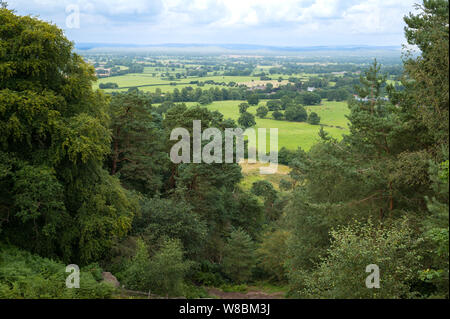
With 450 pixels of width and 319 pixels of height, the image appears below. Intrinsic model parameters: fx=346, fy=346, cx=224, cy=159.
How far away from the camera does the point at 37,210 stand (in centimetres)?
1310

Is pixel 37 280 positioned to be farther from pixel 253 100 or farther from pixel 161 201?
pixel 253 100

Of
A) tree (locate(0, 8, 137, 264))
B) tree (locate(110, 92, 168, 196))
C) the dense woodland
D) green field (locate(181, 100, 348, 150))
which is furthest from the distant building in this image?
the dense woodland

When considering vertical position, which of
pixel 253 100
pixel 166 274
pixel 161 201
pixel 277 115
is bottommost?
pixel 166 274

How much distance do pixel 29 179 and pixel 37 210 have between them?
1.37 metres

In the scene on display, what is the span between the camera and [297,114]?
93062 mm

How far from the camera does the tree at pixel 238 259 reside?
23.1 meters

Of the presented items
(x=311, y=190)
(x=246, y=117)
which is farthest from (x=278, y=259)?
(x=246, y=117)

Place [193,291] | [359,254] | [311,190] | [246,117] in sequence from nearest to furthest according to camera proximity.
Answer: [359,254], [193,291], [311,190], [246,117]

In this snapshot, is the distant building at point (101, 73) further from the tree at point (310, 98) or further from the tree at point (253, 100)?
the tree at point (310, 98)

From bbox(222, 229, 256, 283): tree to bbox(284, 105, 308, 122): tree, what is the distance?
73369mm

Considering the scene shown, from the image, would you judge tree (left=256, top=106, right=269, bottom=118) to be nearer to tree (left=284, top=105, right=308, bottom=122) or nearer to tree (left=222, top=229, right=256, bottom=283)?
tree (left=284, top=105, right=308, bottom=122)

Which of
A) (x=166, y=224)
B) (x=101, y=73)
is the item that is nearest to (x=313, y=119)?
(x=101, y=73)

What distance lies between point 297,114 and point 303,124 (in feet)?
12.4
